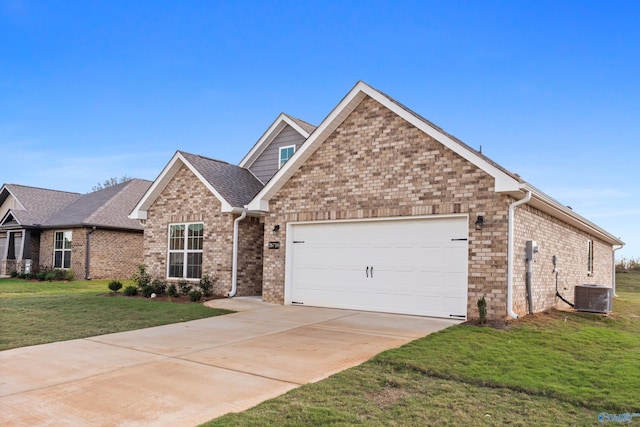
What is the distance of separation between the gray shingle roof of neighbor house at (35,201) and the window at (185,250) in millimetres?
14589

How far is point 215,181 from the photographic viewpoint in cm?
1655

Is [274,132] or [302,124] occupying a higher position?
[302,124]

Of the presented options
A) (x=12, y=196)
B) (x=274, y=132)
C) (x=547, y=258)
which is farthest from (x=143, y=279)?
(x=12, y=196)

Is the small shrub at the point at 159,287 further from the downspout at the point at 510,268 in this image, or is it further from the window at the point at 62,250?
the downspout at the point at 510,268

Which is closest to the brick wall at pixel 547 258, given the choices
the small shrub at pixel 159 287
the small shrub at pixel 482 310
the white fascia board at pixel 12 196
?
the small shrub at pixel 482 310

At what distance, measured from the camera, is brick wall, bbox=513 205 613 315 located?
427 inches

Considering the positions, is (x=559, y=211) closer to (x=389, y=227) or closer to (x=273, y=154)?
(x=389, y=227)

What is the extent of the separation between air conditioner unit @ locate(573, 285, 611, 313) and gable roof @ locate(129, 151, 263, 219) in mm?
10387

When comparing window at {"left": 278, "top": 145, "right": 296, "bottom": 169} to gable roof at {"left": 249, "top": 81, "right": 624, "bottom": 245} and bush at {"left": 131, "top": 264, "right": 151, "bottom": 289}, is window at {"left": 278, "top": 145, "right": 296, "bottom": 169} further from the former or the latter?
bush at {"left": 131, "top": 264, "right": 151, "bottom": 289}

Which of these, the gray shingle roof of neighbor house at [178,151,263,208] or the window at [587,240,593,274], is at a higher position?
the gray shingle roof of neighbor house at [178,151,263,208]

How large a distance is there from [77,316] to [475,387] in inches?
386

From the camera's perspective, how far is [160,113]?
24.0 m

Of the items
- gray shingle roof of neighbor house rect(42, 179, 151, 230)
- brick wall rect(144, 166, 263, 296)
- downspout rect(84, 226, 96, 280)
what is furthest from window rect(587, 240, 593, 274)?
downspout rect(84, 226, 96, 280)

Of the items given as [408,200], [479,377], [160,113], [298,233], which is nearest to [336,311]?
[298,233]
